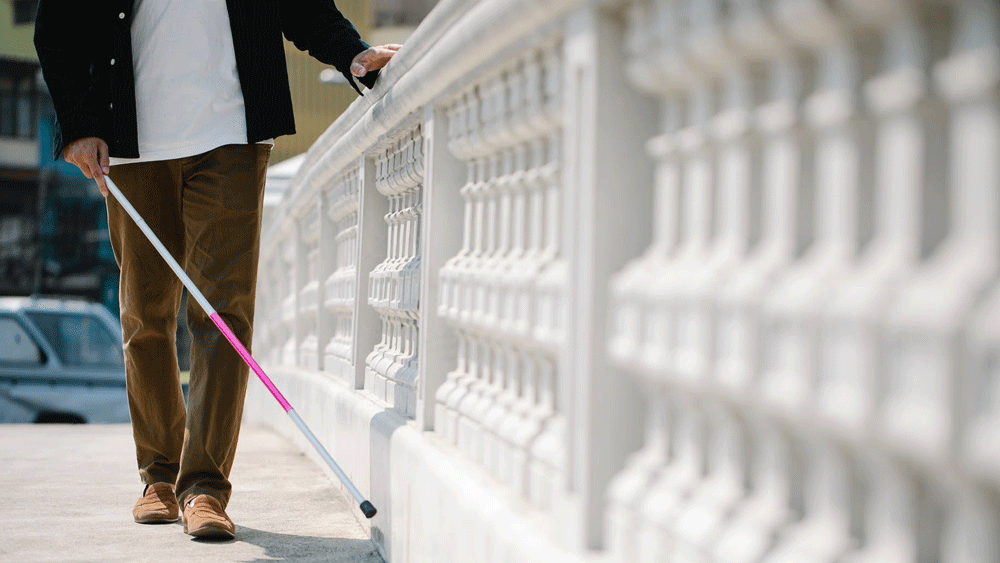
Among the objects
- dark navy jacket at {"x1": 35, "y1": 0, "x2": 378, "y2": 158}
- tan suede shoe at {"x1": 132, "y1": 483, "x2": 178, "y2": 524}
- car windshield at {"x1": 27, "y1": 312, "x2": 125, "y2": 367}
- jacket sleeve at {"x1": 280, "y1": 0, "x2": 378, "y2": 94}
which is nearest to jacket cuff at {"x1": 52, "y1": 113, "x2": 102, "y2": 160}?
dark navy jacket at {"x1": 35, "y1": 0, "x2": 378, "y2": 158}

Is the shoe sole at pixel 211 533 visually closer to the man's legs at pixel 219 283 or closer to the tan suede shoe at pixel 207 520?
the tan suede shoe at pixel 207 520

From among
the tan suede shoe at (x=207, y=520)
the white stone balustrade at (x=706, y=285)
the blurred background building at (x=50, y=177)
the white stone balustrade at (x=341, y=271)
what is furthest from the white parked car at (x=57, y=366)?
the white stone balustrade at (x=706, y=285)

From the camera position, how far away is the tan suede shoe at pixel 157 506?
3.22 m

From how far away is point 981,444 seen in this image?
32.4 inches

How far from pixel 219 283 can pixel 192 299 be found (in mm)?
99

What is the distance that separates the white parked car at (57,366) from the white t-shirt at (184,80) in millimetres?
13027

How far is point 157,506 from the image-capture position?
3232 mm

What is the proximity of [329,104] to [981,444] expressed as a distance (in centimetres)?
2877

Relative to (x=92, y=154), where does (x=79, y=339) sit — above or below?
below

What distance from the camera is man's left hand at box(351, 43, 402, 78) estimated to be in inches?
129

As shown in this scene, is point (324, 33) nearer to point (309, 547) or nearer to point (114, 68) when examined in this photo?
point (114, 68)

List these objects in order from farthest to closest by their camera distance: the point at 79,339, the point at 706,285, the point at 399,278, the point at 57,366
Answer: the point at 79,339 → the point at 57,366 → the point at 399,278 → the point at 706,285

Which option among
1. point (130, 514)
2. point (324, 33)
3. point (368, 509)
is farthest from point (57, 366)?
point (368, 509)

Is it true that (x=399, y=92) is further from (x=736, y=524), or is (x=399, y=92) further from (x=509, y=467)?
(x=736, y=524)
